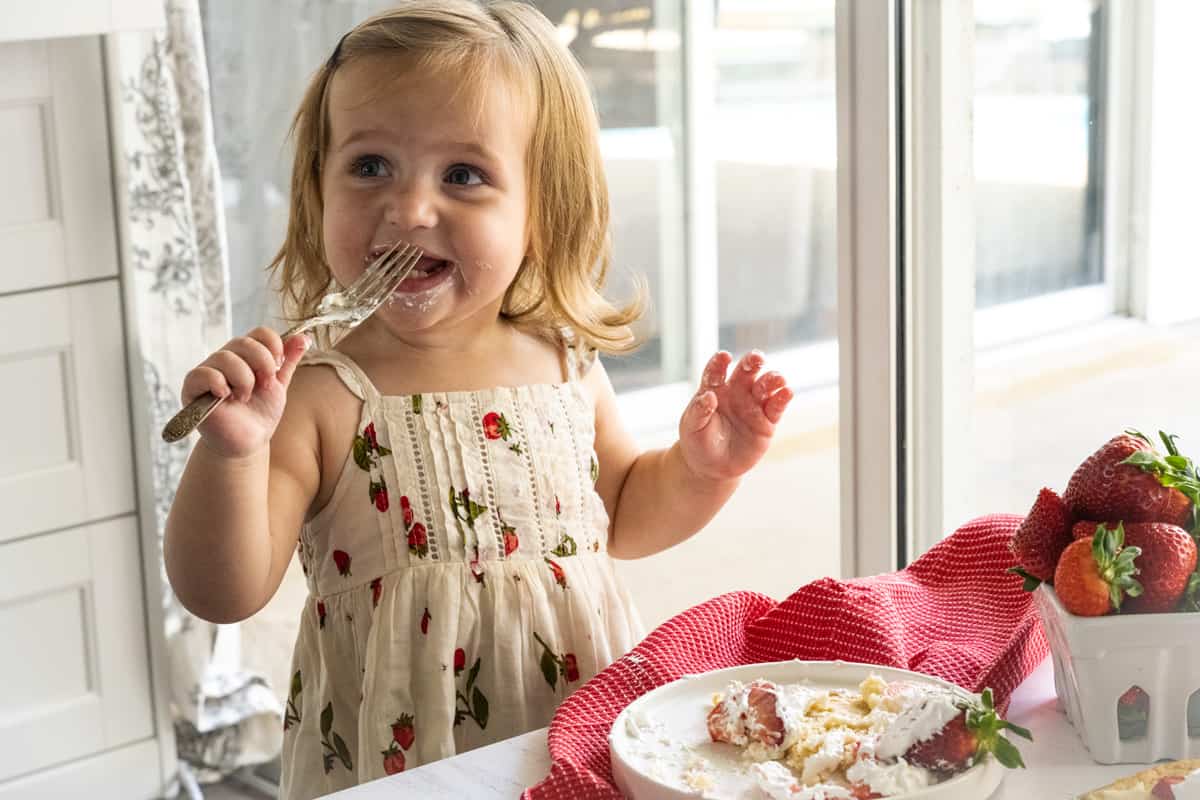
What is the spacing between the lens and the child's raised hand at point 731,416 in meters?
1.10

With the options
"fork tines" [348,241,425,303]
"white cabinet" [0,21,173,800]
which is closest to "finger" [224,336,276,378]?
"fork tines" [348,241,425,303]

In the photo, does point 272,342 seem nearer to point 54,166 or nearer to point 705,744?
point 705,744

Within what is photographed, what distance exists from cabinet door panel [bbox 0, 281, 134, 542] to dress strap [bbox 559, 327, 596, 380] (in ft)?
3.05

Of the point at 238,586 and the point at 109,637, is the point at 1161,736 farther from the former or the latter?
the point at 109,637

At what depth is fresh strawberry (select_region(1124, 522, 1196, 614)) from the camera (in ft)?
2.60

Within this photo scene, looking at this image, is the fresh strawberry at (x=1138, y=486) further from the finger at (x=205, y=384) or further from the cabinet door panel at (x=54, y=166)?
the cabinet door panel at (x=54, y=166)

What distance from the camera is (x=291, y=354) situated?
921 millimetres

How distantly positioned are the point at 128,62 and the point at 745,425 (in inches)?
46.7

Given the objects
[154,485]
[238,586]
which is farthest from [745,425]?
[154,485]

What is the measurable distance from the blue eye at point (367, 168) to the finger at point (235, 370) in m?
0.23

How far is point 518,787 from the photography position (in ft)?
2.69

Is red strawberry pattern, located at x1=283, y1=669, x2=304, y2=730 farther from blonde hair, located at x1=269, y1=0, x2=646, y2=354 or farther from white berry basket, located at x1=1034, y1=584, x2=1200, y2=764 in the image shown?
white berry basket, located at x1=1034, y1=584, x2=1200, y2=764

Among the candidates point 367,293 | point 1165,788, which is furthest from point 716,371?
point 1165,788

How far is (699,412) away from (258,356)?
35cm
